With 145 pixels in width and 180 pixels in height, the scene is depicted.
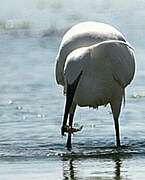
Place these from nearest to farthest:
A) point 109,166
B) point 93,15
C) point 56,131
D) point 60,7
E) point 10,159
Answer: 1. point 109,166
2. point 10,159
3. point 56,131
4. point 93,15
5. point 60,7

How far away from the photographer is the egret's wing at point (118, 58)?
10828 mm

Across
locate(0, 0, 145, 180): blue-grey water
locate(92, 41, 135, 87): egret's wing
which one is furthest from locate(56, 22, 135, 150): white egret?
locate(0, 0, 145, 180): blue-grey water

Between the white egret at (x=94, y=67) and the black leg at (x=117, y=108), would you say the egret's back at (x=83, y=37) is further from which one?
the black leg at (x=117, y=108)

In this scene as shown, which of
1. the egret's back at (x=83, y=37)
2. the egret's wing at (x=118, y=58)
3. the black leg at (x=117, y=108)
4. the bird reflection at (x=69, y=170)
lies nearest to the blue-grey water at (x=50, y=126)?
the bird reflection at (x=69, y=170)

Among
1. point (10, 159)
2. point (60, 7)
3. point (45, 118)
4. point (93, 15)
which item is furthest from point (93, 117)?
point (60, 7)

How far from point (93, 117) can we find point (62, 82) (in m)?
1.70

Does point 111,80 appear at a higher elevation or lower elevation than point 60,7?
higher

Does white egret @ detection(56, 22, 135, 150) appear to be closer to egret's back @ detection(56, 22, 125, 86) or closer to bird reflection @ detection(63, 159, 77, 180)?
egret's back @ detection(56, 22, 125, 86)

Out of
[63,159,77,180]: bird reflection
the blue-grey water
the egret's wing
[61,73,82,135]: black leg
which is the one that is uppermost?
the egret's wing

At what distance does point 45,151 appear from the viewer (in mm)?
10938

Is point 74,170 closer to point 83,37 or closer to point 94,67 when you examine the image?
point 94,67

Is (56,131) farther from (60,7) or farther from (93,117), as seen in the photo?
(60,7)

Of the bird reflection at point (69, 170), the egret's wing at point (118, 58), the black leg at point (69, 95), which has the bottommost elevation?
the bird reflection at point (69, 170)

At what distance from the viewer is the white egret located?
10.5 m
